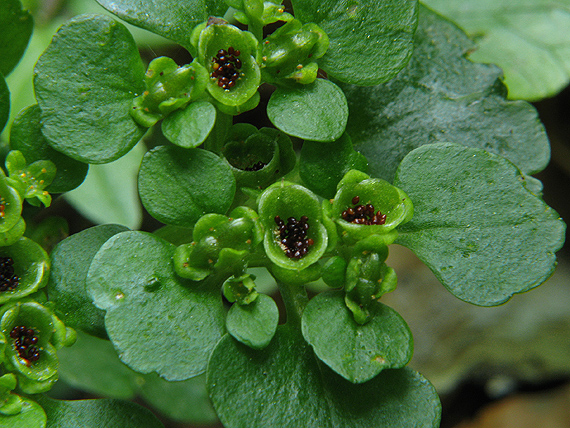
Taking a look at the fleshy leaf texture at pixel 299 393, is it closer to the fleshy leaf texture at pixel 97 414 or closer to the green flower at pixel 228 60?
the fleshy leaf texture at pixel 97 414

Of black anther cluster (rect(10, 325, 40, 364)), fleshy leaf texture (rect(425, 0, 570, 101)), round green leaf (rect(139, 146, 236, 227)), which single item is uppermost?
round green leaf (rect(139, 146, 236, 227))

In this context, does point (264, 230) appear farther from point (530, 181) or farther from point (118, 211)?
point (118, 211)

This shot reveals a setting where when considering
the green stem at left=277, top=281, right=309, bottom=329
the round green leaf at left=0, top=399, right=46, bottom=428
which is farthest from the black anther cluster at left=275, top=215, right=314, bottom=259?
the round green leaf at left=0, top=399, right=46, bottom=428

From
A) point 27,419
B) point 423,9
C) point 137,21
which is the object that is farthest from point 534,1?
point 27,419

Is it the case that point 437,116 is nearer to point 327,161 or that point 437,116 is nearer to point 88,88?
point 327,161

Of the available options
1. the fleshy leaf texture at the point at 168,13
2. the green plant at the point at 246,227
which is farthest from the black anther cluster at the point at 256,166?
the fleshy leaf texture at the point at 168,13

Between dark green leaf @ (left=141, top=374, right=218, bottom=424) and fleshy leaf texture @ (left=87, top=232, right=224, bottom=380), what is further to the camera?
dark green leaf @ (left=141, top=374, right=218, bottom=424)

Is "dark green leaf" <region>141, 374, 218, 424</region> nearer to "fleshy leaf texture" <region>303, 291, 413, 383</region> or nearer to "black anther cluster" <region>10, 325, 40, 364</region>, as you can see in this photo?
"black anther cluster" <region>10, 325, 40, 364</region>
